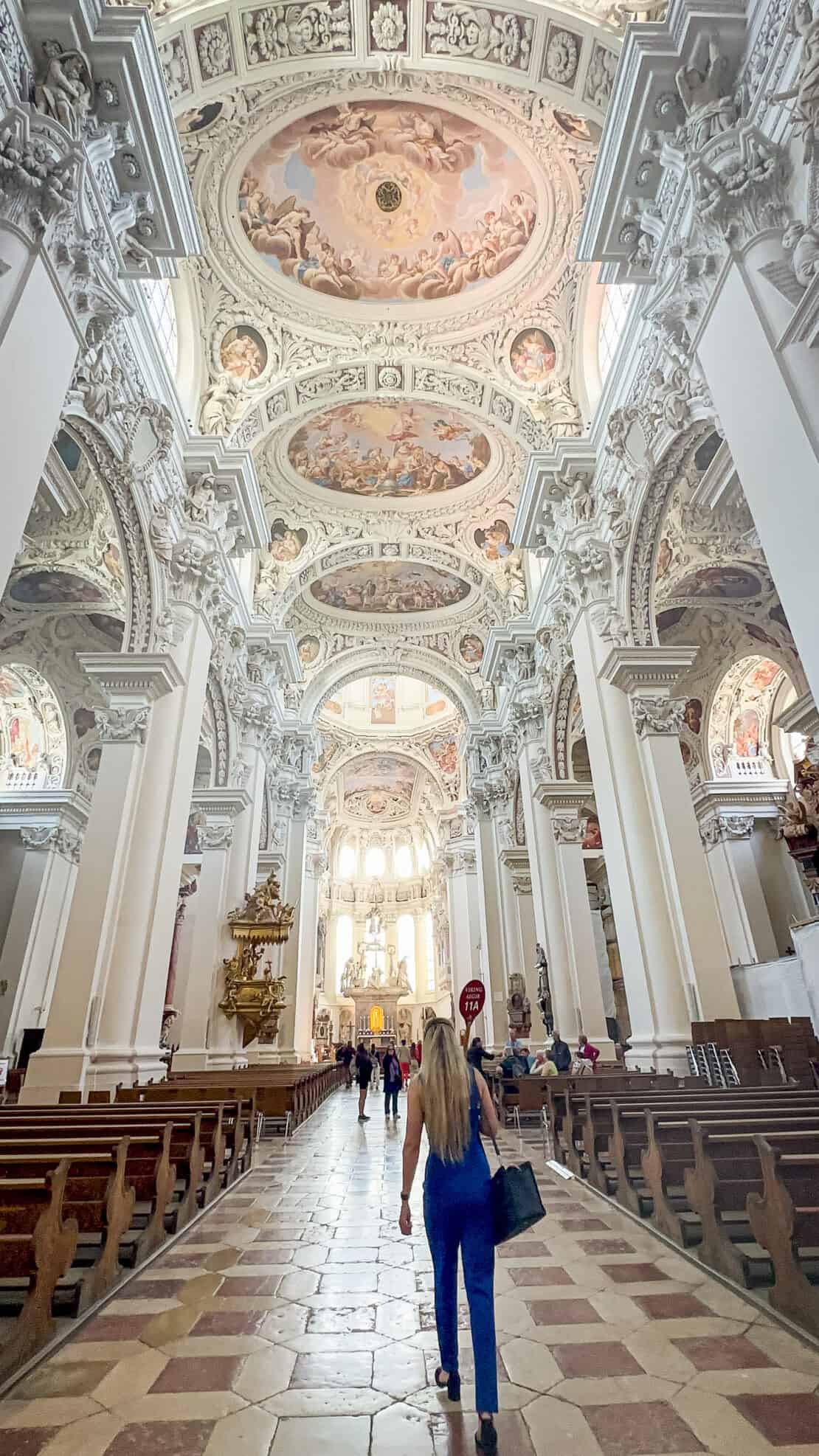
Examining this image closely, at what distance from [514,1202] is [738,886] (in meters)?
16.5

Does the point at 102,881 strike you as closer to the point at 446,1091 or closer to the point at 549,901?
the point at 446,1091

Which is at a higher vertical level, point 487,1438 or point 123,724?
point 123,724

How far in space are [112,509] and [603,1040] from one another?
11.7 metres

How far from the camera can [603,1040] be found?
1289 centimetres

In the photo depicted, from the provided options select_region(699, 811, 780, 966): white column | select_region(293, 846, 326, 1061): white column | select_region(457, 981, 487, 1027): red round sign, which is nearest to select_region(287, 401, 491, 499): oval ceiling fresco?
select_region(699, 811, 780, 966): white column

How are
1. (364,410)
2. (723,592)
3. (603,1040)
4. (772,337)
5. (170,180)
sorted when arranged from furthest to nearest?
(364,410)
(723,592)
(603,1040)
(170,180)
(772,337)

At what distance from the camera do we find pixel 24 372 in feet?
18.4

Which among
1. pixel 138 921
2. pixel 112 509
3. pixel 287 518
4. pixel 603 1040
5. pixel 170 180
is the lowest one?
pixel 603 1040

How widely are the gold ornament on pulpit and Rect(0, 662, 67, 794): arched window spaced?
6034 millimetres

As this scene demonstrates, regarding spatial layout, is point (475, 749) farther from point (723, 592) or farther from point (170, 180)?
point (170, 180)

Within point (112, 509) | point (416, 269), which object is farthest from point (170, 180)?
point (416, 269)

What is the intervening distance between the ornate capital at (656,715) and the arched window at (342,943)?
3391 centimetres

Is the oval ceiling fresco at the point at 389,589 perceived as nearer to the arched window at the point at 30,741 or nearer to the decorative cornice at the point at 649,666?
the arched window at the point at 30,741

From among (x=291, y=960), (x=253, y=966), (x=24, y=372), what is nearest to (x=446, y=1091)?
(x=24, y=372)
